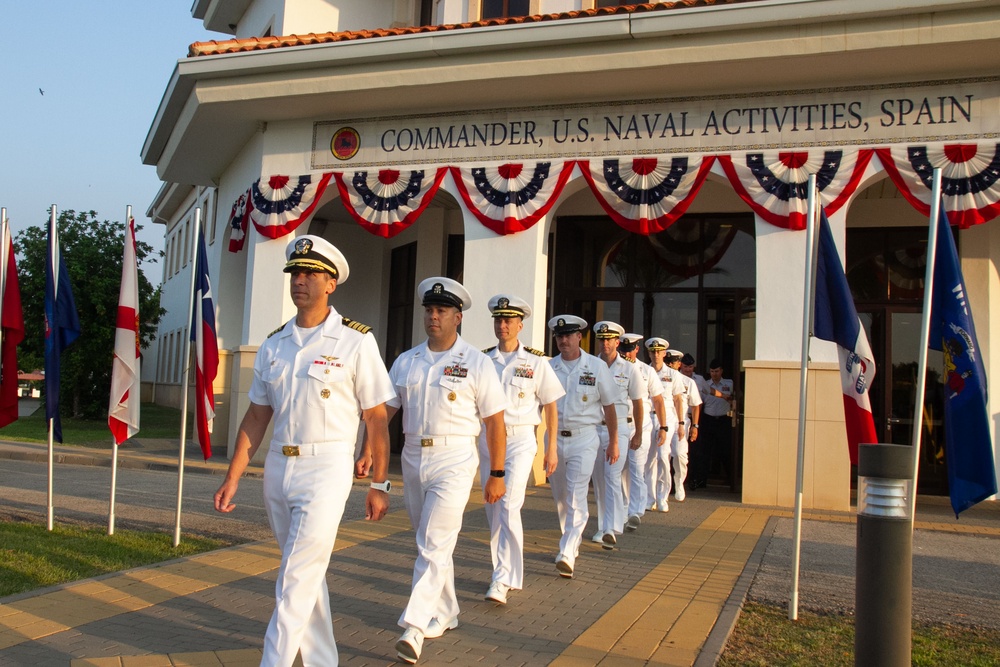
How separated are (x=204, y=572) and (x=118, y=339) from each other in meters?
2.57

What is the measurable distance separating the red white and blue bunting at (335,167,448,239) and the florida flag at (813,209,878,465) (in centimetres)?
903

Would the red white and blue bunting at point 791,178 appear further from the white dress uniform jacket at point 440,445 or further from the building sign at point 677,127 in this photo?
the white dress uniform jacket at point 440,445

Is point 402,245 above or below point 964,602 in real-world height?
above

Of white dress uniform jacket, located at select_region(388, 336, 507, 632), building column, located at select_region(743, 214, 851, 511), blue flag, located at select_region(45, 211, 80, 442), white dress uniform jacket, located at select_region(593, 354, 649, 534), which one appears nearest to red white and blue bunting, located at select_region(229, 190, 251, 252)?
blue flag, located at select_region(45, 211, 80, 442)

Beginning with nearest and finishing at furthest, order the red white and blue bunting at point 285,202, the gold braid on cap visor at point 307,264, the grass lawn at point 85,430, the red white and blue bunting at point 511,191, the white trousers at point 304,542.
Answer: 1. the white trousers at point 304,542
2. the gold braid on cap visor at point 307,264
3. the red white and blue bunting at point 511,191
4. the red white and blue bunting at point 285,202
5. the grass lawn at point 85,430

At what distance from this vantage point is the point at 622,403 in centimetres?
1002

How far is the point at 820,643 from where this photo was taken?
5727 millimetres

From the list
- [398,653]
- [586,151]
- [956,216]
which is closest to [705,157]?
[586,151]

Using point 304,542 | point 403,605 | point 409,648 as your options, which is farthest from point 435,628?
point 304,542

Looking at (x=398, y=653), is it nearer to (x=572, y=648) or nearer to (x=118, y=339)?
(x=572, y=648)

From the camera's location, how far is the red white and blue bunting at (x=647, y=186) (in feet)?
44.7

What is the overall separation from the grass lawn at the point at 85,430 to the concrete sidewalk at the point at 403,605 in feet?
Result: 38.8

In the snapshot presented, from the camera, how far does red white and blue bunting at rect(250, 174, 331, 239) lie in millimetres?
15820

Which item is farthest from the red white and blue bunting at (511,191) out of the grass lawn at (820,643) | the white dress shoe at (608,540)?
the grass lawn at (820,643)
